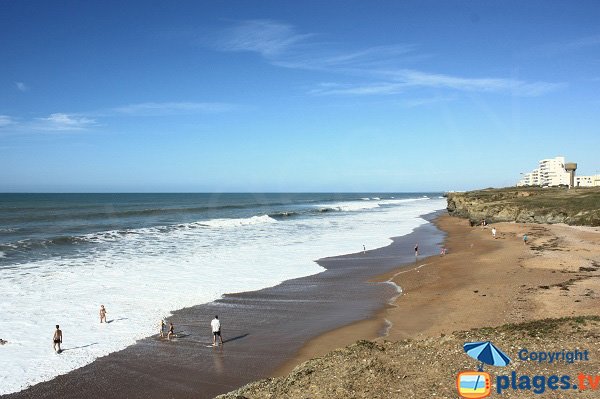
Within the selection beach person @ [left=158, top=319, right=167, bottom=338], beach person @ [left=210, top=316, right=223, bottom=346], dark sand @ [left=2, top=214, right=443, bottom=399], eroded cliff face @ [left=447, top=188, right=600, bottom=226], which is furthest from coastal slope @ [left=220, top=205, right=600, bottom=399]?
eroded cliff face @ [left=447, top=188, right=600, bottom=226]

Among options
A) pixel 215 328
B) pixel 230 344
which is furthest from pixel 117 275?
pixel 230 344

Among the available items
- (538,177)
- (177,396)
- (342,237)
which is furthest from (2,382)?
(538,177)

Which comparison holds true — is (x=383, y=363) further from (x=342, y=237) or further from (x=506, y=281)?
(x=342, y=237)

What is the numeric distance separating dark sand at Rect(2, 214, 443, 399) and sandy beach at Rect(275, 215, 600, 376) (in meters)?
0.94

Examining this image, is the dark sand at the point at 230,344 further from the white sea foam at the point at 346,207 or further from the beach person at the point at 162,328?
the white sea foam at the point at 346,207

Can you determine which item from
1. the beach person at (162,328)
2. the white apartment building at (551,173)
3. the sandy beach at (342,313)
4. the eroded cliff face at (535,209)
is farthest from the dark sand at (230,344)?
the white apartment building at (551,173)

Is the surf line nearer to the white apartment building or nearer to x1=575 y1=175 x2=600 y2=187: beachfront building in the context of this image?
x1=575 y1=175 x2=600 y2=187: beachfront building

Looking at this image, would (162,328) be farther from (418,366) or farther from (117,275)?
(117,275)

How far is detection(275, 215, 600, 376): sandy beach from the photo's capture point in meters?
15.8

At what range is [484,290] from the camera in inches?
834

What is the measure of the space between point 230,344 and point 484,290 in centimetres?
1311

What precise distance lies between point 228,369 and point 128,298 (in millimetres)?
10584

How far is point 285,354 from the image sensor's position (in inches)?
569

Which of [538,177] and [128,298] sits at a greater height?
[538,177]
